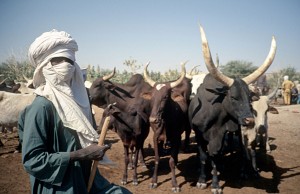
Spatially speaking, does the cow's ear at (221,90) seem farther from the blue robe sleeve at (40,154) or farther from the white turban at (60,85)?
the blue robe sleeve at (40,154)

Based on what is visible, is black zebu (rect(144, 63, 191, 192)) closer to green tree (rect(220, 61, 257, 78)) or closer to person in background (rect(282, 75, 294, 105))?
person in background (rect(282, 75, 294, 105))

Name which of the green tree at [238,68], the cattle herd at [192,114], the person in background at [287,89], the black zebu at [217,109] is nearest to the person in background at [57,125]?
the cattle herd at [192,114]

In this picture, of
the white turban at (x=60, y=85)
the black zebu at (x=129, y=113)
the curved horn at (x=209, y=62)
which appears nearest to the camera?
the white turban at (x=60, y=85)

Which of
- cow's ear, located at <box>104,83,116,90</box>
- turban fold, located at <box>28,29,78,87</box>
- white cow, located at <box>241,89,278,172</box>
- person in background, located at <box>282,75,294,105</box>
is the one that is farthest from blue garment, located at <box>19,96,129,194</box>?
person in background, located at <box>282,75,294,105</box>

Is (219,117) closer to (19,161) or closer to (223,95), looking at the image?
(223,95)

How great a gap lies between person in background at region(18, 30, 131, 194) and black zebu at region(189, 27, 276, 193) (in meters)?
2.75

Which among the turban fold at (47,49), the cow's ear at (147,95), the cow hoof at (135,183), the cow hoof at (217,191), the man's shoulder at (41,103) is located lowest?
the cow hoof at (135,183)

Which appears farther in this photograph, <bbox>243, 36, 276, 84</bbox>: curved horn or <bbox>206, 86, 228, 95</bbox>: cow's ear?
<bbox>206, 86, 228, 95</bbox>: cow's ear

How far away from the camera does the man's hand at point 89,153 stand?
1.95 m

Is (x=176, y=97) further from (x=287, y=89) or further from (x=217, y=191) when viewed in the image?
(x=287, y=89)

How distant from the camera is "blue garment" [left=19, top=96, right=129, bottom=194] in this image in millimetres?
1875

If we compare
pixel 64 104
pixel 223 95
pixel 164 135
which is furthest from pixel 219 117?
pixel 64 104

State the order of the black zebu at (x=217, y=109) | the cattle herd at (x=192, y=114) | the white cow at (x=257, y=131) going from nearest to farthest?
the black zebu at (x=217, y=109)
the cattle herd at (x=192, y=114)
the white cow at (x=257, y=131)

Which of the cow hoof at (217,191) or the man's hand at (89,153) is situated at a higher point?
the man's hand at (89,153)
